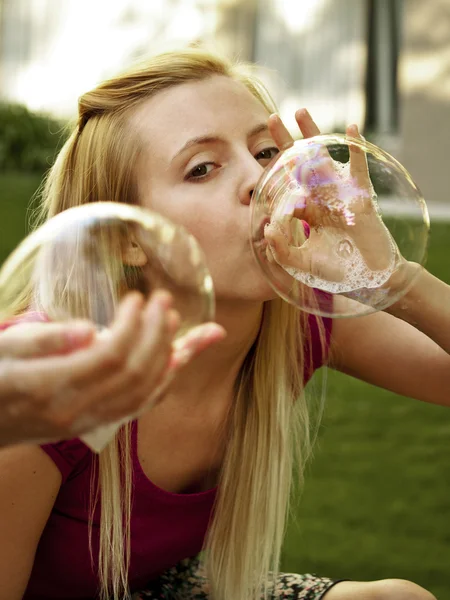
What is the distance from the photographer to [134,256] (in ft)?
4.81

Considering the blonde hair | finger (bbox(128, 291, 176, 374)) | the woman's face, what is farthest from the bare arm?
finger (bbox(128, 291, 176, 374))

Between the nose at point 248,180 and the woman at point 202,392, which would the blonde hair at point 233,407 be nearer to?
the woman at point 202,392

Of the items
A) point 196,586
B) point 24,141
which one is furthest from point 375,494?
point 24,141

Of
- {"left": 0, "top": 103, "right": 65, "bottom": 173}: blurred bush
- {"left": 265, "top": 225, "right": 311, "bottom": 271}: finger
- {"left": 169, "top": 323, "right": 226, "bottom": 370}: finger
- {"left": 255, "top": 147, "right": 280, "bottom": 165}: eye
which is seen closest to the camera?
{"left": 169, "top": 323, "right": 226, "bottom": 370}: finger

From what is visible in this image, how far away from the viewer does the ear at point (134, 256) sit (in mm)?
1460

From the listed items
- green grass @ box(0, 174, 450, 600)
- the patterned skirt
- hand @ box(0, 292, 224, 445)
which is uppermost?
hand @ box(0, 292, 224, 445)

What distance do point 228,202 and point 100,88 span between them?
1.75 ft

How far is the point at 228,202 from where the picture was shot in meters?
1.99

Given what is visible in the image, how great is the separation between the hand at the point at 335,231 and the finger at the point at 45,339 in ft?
2.28

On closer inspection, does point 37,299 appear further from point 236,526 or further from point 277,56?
point 277,56

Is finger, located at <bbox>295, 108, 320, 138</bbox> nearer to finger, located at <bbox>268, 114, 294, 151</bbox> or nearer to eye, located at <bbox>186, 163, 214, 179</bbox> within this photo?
finger, located at <bbox>268, 114, 294, 151</bbox>

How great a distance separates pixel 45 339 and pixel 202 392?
3.62 feet

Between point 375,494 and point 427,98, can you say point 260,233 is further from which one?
point 427,98

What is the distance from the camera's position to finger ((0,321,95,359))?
125cm
